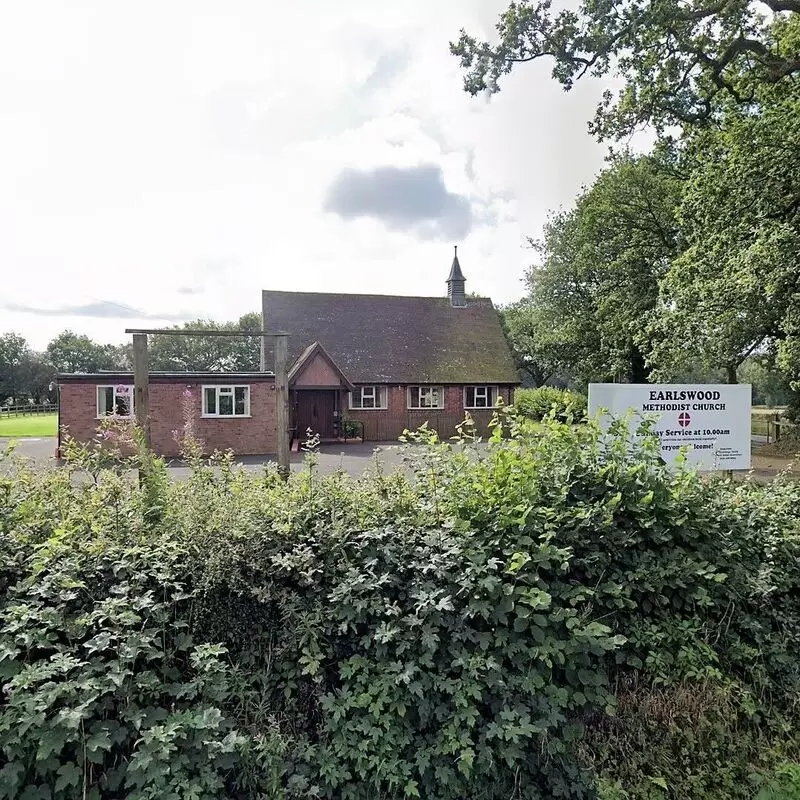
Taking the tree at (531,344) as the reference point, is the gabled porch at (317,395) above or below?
below

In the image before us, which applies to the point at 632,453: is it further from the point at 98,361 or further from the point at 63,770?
the point at 98,361

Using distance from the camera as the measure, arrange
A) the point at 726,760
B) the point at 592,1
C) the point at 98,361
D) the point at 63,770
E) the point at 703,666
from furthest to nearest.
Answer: the point at 98,361, the point at 592,1, the point at 703,666, the point at 726,760, the point at 63,770

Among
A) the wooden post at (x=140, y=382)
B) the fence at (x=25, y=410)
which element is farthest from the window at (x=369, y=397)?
the fence at (x=25, y=410)

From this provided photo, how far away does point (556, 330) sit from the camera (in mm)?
30344

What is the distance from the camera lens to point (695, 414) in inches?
249

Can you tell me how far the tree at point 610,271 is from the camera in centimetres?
2428

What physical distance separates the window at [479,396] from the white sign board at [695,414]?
2180cm

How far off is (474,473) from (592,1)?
11673mm

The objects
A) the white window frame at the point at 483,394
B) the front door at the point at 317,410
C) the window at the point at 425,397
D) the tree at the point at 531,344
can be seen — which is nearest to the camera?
Answer: the front door at the point at 317,410

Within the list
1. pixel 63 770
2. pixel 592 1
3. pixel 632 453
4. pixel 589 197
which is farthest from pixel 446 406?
pixel 63 770

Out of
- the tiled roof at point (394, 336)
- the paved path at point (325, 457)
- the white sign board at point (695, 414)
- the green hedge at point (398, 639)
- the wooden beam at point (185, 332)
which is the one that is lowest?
the paved path at point (325, 457)

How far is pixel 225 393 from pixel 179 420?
6.27ft

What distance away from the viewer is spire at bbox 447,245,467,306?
3300cm

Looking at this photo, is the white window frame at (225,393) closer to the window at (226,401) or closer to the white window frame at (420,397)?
the window at (226,401)
